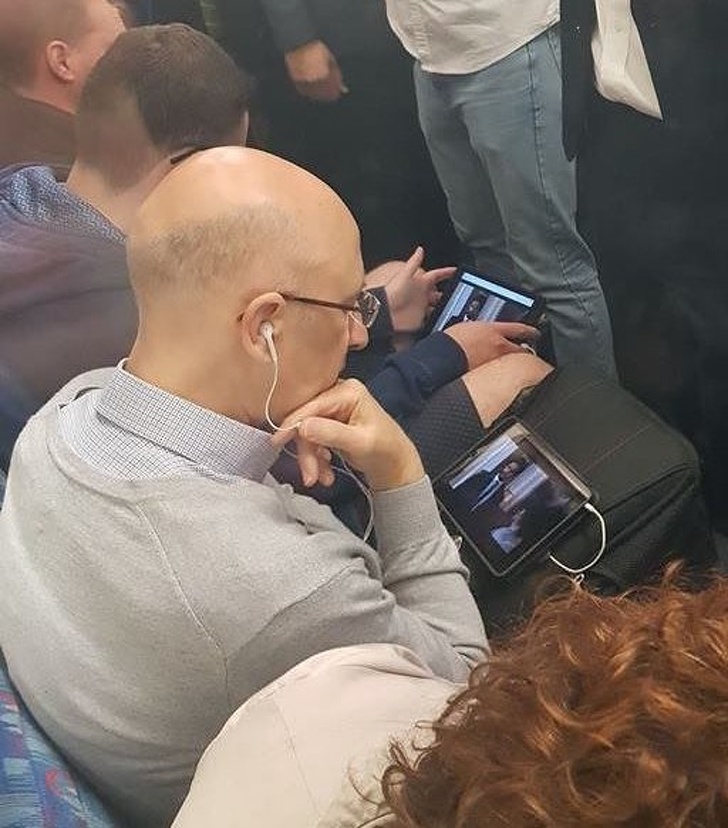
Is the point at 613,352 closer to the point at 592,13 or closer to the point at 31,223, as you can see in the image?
the point at 592,13

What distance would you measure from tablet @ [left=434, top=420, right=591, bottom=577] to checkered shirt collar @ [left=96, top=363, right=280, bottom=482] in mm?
527

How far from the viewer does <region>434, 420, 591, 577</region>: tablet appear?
1462 millimetres

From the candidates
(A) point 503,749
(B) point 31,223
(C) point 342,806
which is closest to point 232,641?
(C) point 342,806

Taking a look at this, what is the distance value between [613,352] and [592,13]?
54 cm

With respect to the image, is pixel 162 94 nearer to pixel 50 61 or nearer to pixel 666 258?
pixel 50 61

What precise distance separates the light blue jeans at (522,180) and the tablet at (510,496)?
26cm

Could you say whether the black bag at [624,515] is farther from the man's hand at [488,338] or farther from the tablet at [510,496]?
the man's hand at [488,338]

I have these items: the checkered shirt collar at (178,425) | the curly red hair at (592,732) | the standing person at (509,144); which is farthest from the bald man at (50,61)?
the curly red hair at (592,732)

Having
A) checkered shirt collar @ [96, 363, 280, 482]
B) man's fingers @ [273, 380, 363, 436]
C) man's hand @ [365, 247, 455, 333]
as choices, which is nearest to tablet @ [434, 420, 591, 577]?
man's hand @ [365, 247, 455, 333]

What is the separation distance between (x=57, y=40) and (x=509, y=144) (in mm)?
648

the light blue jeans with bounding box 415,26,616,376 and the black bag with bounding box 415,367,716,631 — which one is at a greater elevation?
the light blue jeans with bounding box 415,26,616,376

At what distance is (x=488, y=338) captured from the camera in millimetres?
1681

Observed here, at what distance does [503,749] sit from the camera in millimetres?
581

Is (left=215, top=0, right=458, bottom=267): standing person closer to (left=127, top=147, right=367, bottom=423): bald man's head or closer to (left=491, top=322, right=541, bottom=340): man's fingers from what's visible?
(left=491, top=322, right=541, bottom=340): man's fingers
